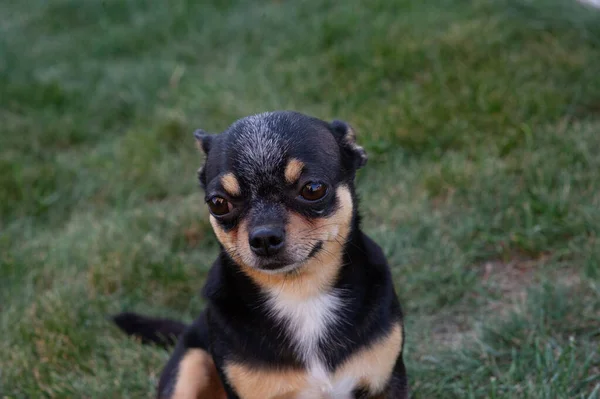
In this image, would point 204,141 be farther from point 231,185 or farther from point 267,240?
point 267,240

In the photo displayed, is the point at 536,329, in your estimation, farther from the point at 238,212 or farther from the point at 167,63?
the point at 167,63

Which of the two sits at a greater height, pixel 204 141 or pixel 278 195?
pixel 278 195

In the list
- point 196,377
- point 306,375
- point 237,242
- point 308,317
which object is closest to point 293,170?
point 237,242

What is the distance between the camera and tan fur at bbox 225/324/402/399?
2518mm

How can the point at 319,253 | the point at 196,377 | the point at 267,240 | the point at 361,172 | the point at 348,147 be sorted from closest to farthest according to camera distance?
the point at 267,240
the point at 319,253
the point at 348,147
the point at 196,377
the point at 361,172

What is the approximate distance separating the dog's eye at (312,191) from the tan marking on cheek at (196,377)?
2.83 ft

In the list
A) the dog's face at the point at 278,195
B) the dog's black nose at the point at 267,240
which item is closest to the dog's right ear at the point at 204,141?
the dog's face at the point at 278,195

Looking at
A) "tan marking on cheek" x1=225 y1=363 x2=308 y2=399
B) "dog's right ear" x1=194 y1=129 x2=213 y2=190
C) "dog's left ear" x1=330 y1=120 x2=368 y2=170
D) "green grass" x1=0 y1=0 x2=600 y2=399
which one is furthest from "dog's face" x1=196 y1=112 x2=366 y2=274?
"green grass" x1=0 y1=0 x2=600 y2=399

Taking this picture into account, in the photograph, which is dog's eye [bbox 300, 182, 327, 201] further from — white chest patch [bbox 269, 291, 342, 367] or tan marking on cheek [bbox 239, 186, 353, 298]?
white chest patch [bbox 269, 291, 342, 367]

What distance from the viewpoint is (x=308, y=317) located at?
2.68 m

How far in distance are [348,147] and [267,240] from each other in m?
0.58

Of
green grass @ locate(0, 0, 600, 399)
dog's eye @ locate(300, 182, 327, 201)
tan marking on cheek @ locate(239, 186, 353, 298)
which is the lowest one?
green grass @ locate(0, 0, 600, 399)

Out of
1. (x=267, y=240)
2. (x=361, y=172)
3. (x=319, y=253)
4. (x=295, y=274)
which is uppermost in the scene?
(x=267, y=240)

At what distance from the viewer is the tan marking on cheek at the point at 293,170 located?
2461 mm
